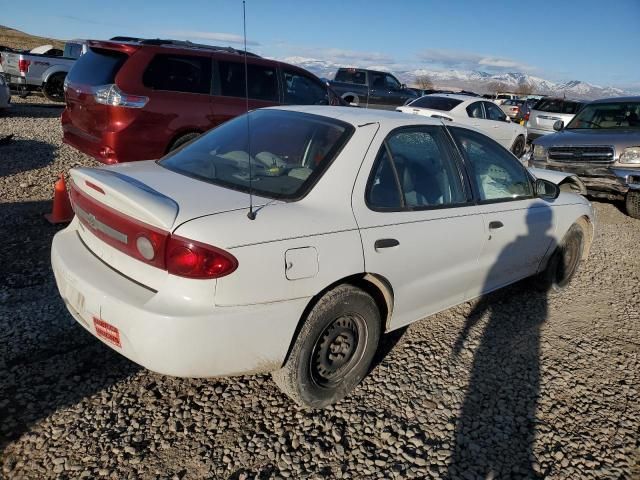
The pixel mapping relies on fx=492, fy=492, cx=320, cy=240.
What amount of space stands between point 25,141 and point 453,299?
8.37 metres

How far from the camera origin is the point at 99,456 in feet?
7.50

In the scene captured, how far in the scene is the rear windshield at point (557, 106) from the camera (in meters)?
15.5

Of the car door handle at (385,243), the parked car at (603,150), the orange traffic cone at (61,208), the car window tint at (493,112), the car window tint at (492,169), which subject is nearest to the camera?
the car door handle at (385,243)

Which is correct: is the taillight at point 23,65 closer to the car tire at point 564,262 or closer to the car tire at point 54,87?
the car tire at point 54,87

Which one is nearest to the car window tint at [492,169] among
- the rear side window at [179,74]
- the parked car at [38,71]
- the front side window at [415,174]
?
the front side window at [415,174]

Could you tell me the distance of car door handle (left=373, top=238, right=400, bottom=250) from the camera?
2.65 meters

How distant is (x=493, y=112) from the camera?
12.3 metres

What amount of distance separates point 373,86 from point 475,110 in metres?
6.43

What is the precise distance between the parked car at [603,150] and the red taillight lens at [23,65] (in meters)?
14.8

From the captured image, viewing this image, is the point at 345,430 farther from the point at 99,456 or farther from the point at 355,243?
the point at 99,456

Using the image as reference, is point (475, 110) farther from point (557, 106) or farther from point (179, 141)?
point (179, 141)

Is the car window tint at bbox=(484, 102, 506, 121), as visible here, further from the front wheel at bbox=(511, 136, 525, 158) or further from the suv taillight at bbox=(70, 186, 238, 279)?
the suv taillight at bbox=(70, 186, 238, 279)

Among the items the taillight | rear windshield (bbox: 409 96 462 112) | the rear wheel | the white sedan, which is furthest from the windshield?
the taillight

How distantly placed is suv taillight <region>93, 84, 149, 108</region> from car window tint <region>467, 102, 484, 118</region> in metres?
8.25
